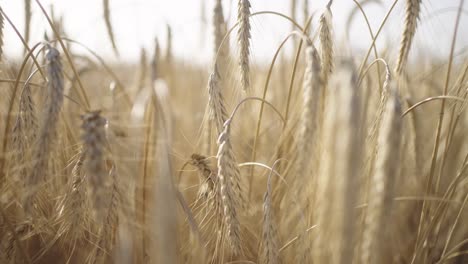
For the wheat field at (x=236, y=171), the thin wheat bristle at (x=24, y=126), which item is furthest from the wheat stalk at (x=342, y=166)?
the thin wheat bristle at (x=24, y=126)

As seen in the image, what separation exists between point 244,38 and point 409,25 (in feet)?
1.97

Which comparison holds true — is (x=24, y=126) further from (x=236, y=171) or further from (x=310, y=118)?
(x=310, y=118)

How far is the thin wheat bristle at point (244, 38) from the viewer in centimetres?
131

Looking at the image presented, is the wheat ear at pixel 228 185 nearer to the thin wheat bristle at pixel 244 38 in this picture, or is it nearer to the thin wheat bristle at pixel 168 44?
the thin wheat bristle at pixel 244 38

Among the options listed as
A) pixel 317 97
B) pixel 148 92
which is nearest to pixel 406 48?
pixel 317 97

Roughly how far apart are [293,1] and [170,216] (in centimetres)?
222

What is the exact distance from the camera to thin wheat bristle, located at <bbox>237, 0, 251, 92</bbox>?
4.29 feet

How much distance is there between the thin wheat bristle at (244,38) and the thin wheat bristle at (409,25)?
1.78 feet

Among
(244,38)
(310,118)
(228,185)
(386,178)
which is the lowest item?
(228,185)

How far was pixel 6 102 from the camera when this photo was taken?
174cm

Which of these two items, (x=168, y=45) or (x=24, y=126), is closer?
(x=24, y=126)

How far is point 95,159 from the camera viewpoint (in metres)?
0.87

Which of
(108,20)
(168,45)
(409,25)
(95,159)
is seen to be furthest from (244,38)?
(168,45)

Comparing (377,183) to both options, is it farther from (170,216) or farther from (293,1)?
(293,1)
